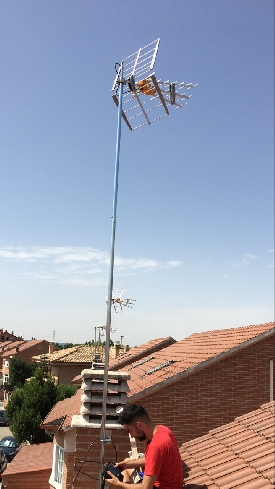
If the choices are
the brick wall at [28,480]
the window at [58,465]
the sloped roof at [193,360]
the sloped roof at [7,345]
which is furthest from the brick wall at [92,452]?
the sloped roof at [7,345]

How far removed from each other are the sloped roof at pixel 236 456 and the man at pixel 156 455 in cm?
48

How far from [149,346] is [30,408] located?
9387 mm

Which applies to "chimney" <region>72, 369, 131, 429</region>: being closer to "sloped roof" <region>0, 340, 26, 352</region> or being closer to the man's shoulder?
the man's shoulder

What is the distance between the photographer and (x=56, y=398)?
80.2ft

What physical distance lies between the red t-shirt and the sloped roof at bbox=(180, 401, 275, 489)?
45 cm

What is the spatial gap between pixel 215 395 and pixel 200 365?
2.31 feet

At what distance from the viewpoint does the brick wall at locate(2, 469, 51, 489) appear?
12.6 m

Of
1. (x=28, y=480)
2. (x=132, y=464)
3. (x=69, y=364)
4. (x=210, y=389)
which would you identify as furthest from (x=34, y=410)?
(x=132, y=464)

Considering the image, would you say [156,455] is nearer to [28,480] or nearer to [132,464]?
[132,464]

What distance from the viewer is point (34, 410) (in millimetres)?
23750

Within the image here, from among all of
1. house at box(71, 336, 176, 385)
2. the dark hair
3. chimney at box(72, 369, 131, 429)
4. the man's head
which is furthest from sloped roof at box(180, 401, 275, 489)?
house at box(71, 336, 176, 385)

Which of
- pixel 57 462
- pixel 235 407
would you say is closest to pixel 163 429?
pixel 235 407

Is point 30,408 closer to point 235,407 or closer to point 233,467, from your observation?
point 235,407

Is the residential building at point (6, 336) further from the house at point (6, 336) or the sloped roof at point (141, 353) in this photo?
the sloped roof at point (141, 353)
